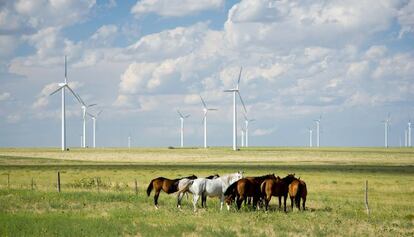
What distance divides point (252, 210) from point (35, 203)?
32.7ft

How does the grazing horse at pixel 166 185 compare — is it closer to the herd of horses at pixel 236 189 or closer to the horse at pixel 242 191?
the herd of horses at pixel 236 189

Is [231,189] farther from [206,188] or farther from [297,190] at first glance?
[297,190]

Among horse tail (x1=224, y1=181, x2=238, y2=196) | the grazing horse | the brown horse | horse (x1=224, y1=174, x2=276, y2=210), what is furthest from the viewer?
the grazing horse

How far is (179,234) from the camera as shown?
21.0 m

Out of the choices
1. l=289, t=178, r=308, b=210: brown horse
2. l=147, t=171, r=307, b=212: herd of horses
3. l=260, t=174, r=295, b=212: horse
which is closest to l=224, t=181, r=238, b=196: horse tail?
l=147, t=171, r=307, b=212: herd of horses

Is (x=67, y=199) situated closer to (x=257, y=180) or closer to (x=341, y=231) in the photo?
(x=257, y=180)

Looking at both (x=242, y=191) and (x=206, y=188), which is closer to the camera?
(x=242, y=191)

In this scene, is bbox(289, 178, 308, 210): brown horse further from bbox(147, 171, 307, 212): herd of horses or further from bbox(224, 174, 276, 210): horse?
bbox(224, 174, 276, 210): horse

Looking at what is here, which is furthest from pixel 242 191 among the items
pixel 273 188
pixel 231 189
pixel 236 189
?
pixel 273 188

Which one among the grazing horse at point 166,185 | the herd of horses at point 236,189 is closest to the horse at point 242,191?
the herd of horses at point 236,189

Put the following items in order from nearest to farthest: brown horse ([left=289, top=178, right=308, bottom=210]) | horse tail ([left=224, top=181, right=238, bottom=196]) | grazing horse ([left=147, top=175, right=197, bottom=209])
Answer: horse tail ([left=224, top=181, right=238, bottom=196]), brown horse ([left=289, top=178, right=308, bottom=210]), grazing horse ([left=147, top=175, right=197, bottom=209])

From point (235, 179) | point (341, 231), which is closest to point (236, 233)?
point (341, 231)

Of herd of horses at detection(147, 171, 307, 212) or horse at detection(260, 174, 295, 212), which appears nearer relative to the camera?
herd of horses at detection(147, 171, 307, 212)

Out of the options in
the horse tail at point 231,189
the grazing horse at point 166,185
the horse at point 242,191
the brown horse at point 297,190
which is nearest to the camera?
the horse tail at point 231,189
